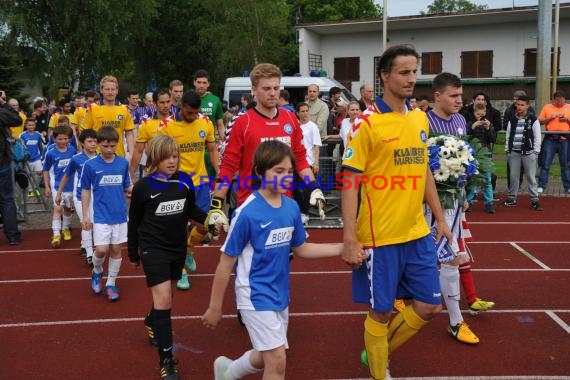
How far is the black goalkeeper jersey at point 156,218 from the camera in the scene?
4555 millimetres

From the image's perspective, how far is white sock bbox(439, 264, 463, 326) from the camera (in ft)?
16.7

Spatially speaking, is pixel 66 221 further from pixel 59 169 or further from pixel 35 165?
pixel 35 165

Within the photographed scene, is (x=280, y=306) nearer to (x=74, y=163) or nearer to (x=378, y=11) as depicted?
(x=74, y=163)

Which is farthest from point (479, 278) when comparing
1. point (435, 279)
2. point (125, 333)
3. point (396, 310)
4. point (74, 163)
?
point (74, 163)

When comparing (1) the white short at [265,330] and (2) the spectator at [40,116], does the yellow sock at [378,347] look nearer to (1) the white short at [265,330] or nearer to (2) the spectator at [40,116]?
(1) the white short at [265,330]

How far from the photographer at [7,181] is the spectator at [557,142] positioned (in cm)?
1024

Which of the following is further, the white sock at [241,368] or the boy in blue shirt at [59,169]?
the boy in blue shirt at [59,169]

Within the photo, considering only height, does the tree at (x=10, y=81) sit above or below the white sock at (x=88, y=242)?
above

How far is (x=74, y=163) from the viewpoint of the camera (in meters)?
7.80

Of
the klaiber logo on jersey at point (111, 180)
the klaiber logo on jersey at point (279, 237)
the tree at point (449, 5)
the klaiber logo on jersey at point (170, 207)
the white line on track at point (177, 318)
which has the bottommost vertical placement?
the white line on track at point (177, 318)

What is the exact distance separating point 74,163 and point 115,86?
140cm

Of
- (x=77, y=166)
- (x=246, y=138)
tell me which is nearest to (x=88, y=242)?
(x=77, y=166)

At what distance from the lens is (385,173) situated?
151 inches

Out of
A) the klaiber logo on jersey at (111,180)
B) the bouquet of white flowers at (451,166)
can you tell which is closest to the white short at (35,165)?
the klaiber logo on jersey at (111,180)
